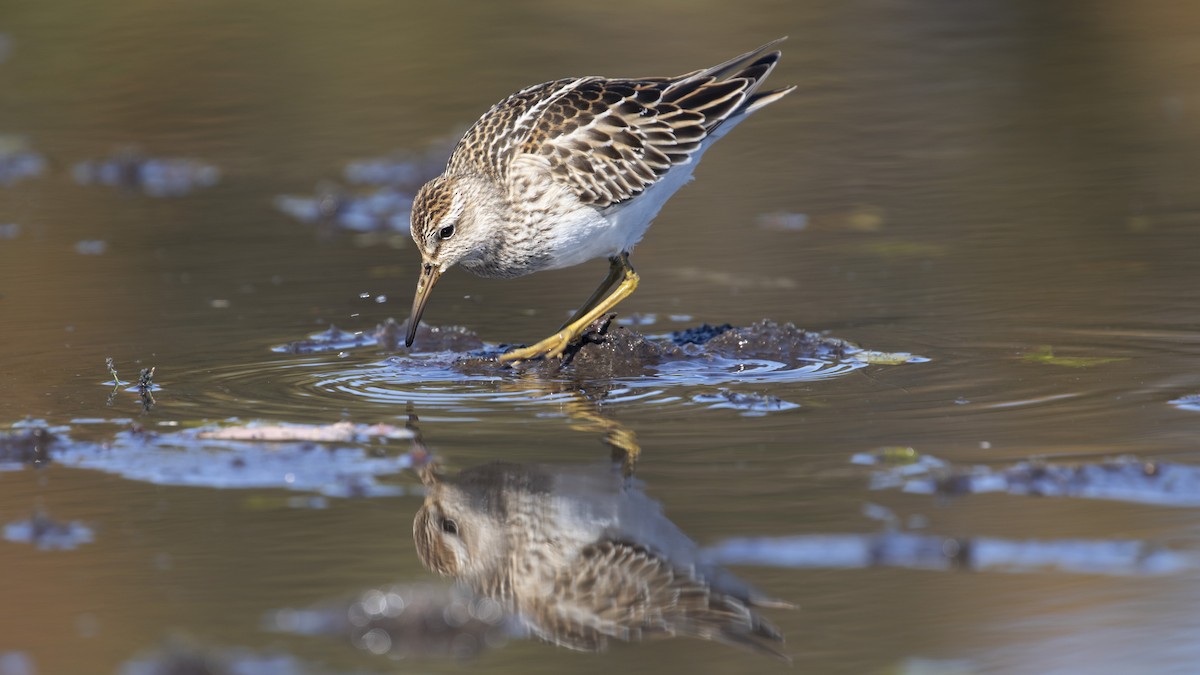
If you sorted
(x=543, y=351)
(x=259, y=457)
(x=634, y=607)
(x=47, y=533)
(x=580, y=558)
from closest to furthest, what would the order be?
(x=634, y=607) → (x=580, y=558) → (x=47, y=533) → (x=259, y=457) → (x=543, y=351)

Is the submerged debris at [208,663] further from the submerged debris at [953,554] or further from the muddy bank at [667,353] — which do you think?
the muddy bank at [667,353]

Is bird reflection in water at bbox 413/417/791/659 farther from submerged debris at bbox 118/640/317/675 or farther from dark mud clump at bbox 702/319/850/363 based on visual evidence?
dark mud clump at bbox 702/319/850/363

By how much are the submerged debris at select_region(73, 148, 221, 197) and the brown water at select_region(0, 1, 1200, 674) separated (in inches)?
8.1

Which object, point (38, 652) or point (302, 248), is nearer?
point (38, 652)

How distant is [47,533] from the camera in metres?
5.73

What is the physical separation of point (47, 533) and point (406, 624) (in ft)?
5.32

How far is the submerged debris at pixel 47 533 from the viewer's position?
5.66m

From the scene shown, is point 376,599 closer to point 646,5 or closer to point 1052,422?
point 1052,422

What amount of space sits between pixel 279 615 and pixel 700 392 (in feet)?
9.66

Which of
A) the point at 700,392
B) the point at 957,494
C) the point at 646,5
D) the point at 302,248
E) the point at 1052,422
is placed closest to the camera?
the point at 957,494

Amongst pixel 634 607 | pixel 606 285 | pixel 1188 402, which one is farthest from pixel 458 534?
pixel 606 285

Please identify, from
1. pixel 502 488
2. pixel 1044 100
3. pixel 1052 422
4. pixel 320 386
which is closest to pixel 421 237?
pixel 320 386

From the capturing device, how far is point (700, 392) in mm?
7473

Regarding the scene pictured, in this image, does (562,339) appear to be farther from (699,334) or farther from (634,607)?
(634,607)
